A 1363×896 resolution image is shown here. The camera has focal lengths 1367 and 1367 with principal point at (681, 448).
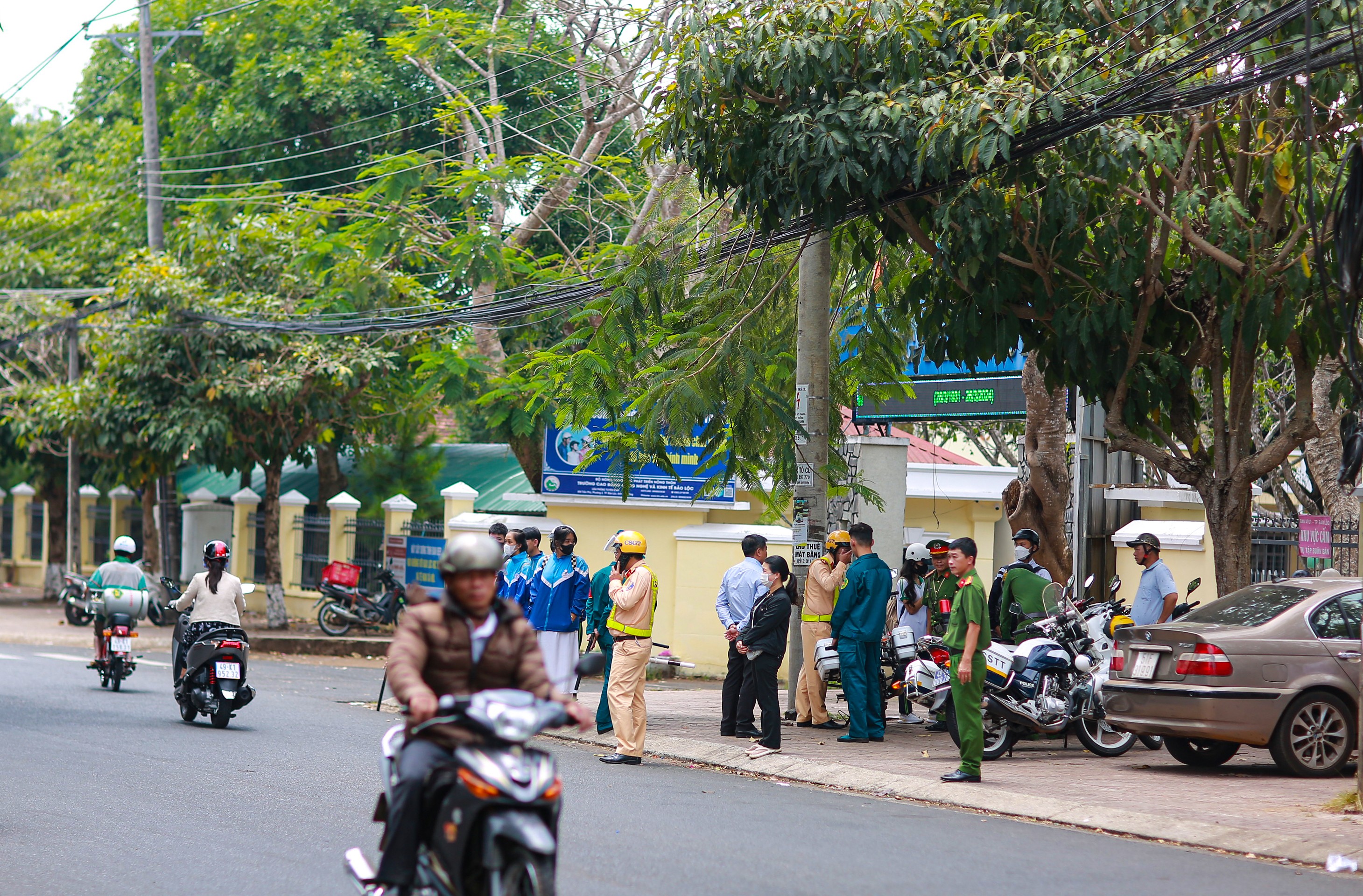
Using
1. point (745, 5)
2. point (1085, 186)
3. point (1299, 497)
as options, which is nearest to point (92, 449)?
point (745, 5)

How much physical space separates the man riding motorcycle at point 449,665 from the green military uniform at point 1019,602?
290 inches

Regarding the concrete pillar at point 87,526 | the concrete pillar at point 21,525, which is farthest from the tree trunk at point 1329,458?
the concrete pillar at point 21,525

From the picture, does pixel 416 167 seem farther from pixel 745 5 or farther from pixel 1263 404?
pixel 1263 404

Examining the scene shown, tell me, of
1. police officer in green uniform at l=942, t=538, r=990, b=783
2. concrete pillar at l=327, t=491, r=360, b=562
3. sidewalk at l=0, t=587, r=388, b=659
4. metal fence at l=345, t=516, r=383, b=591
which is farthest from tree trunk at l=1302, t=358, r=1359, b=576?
concrete pillar at l=327, t=491, r=360, b=562

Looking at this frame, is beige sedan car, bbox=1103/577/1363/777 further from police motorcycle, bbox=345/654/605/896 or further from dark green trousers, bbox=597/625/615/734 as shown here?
police motorcycle, bbox=345/654/605/896

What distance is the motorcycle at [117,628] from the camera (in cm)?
1482

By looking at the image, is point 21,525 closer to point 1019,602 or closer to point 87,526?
point 87,526

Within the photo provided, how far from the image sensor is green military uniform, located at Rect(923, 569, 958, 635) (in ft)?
41.8

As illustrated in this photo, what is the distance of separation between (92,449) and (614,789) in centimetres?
1834

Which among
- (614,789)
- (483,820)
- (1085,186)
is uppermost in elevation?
(1085,186)

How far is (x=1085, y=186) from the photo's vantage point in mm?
11680

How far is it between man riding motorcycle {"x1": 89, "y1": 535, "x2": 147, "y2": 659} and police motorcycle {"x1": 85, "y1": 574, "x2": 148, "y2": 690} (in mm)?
28

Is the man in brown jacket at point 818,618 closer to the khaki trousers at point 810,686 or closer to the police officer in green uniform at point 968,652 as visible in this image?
the khaki trousers at point 810,686

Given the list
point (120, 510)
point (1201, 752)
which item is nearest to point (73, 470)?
point (120, 510)
